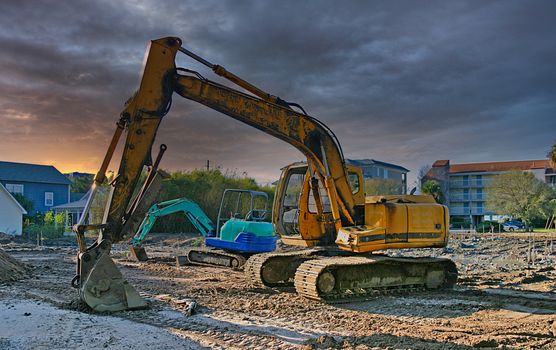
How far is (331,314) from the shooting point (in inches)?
312

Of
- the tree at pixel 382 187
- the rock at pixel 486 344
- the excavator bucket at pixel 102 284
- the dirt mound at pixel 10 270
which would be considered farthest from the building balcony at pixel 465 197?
the excavator bucket at pixel 102 284

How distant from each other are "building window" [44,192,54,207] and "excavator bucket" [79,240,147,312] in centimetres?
3792

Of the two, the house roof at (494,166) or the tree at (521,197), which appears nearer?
the tree at (521,197)

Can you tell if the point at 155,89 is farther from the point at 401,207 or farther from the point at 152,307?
the point at 401,207

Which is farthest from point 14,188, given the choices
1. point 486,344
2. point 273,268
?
point 486,344

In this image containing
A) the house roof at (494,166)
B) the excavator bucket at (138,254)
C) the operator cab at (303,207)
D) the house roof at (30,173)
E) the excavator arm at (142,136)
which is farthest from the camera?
the house roof at (494,166)

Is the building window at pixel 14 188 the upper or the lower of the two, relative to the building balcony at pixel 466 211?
upper

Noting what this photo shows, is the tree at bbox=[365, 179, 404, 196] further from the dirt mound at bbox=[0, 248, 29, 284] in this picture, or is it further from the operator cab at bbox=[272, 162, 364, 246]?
the dirt mound at bbox=[0, 248, 29, 284]

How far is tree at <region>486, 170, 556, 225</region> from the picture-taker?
44344 mm

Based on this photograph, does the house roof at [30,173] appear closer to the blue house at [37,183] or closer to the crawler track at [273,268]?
the blue house at [37,183]

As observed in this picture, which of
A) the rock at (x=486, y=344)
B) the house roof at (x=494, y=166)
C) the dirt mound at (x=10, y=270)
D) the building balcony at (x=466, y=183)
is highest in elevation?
the house roof at (x=494, y=166)

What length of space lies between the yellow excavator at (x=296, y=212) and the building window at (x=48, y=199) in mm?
36120

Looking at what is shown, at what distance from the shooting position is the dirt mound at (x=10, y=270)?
11078 mm

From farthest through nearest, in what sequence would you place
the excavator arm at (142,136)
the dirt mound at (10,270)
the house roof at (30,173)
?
the house roof at (30,173)
the dirt mound at (10,270)
the excavator arm at (142,136)
